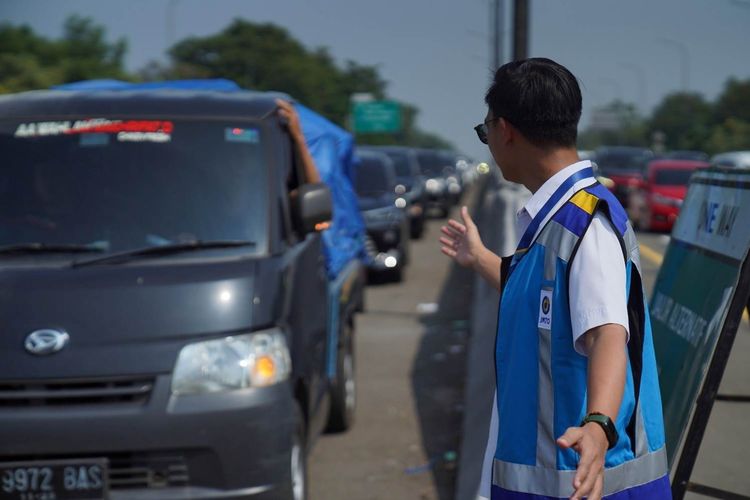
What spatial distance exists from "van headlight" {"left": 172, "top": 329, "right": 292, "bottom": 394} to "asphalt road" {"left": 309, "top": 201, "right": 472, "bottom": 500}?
5.55 ft

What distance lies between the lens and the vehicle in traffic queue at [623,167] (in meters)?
35.4

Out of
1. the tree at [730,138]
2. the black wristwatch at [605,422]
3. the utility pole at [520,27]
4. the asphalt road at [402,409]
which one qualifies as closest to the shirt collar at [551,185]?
the black wristwatch at [605,422]

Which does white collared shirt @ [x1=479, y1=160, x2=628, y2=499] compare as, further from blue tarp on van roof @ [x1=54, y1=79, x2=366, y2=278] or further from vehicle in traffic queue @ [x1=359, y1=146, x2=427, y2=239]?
vehicle in traffic queue @ [x1=359, y1=146, x2=427, y2=239]

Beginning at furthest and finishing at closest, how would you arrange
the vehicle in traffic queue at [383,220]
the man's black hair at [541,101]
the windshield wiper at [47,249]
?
the vehicle in traffic queue at [383,220] < the windshield wiper at [47,249] < the man's black hair at [541,101]

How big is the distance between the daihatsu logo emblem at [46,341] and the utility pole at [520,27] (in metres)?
6.29

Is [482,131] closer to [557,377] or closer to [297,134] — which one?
[557,377]

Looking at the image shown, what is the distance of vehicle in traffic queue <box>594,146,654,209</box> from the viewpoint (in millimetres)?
35438

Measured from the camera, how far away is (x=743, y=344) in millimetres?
9039

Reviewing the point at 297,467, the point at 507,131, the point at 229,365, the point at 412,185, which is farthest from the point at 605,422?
the point at 412,185

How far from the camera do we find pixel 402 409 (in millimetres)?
8945

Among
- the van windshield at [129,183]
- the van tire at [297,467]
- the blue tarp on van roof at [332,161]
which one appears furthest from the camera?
the blue tarp on van roof at [332,161]

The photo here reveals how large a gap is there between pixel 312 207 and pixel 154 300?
1.19 metres

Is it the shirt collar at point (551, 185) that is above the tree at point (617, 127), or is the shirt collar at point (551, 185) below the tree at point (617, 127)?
above

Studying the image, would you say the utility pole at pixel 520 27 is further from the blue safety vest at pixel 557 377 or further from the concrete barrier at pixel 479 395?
the blue safety vest at pixel 557 377
